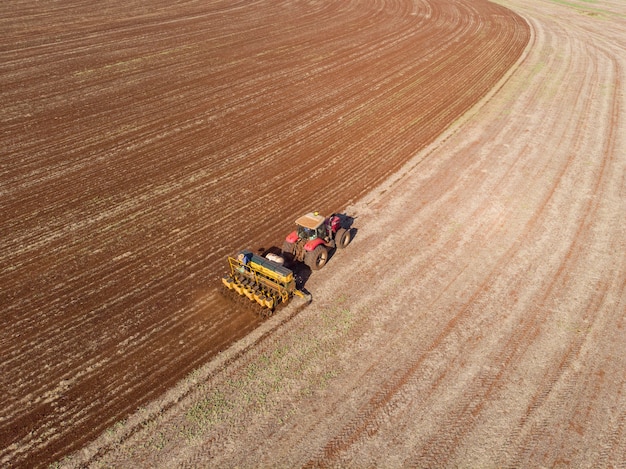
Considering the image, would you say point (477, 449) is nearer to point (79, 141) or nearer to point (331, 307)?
point (331, 307)

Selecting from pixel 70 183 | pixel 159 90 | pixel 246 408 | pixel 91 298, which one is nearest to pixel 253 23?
pixel 159 90

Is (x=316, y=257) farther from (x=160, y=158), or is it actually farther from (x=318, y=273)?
(x=160, y=158)

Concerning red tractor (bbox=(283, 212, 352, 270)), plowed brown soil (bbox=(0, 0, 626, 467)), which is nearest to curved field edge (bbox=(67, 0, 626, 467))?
plowed brown soil (bbox=(0, 0, 626, 467))

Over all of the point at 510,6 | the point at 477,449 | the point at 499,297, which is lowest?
the point at 477,449

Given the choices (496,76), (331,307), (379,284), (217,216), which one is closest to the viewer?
(331,307)

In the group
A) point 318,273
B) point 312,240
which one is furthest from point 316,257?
point 318,273

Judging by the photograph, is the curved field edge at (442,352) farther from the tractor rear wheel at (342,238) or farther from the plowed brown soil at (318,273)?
the tractor rear wheel at (342,238)
